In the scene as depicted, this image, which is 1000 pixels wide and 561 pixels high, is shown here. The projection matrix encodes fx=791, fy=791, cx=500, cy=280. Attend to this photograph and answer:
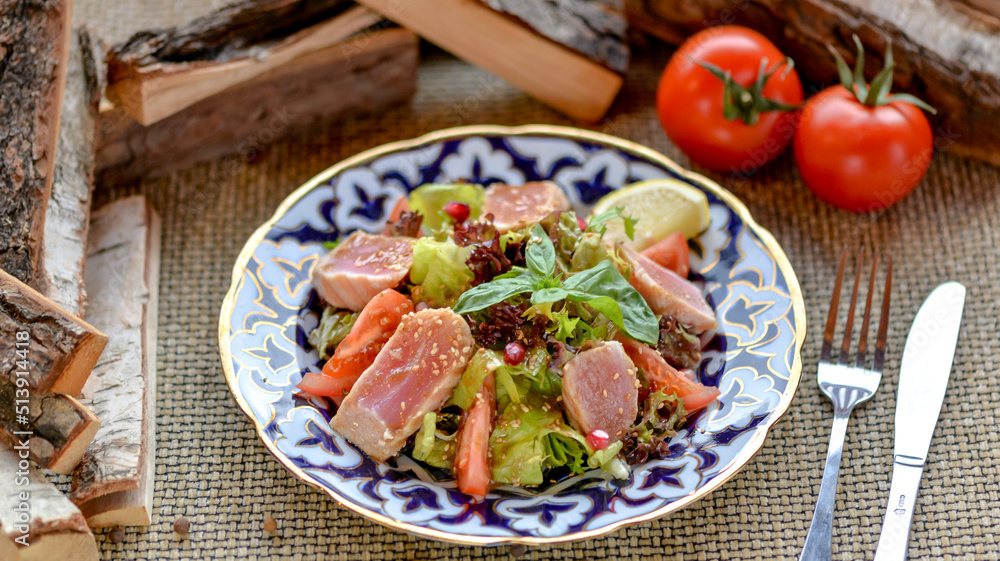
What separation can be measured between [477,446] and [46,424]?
4.86 feet

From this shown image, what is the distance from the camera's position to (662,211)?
12.1ft

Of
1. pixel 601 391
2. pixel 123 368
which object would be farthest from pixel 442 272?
pixel 123 368

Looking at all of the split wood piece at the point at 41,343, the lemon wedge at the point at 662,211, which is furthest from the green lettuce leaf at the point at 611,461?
the split wood piece at the point at 41,343

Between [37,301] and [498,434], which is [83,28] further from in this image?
[498,434]

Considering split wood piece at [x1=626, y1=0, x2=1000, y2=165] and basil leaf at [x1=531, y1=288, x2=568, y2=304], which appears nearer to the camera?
basil leaf at [x1=531, y1=288, x2=568, y2=304]

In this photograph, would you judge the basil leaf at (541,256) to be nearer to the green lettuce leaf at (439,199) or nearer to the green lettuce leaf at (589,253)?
the green lettuce leaf at (589,253)

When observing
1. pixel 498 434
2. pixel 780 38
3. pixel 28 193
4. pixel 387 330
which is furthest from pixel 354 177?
pixel 780 38

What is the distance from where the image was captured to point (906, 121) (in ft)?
13.1

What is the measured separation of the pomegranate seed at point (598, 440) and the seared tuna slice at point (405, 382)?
54cm

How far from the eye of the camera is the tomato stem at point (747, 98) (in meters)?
4.14

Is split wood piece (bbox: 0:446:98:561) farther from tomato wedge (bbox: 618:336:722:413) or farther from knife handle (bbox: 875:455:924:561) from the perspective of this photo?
knife handle (bbox: 875:455:924:561)

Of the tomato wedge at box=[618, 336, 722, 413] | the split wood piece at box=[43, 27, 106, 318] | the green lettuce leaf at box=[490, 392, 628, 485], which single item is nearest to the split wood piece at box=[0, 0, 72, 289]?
the split wood piece at box=[43, 27, 106, 318]

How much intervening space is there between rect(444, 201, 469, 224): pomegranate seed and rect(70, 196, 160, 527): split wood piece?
1.48 metres

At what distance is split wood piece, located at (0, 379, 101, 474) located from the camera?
106 inches
